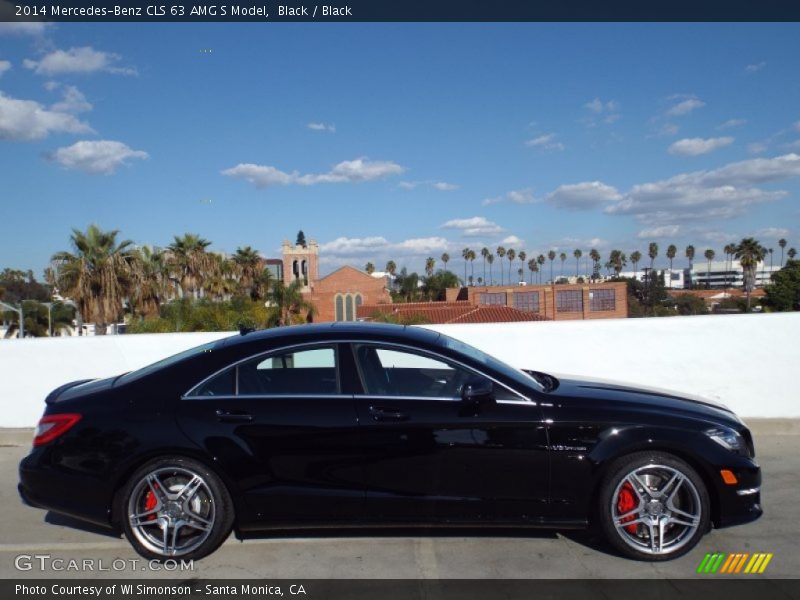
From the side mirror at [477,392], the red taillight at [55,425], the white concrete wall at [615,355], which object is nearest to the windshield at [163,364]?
the red taillight at [55,425]

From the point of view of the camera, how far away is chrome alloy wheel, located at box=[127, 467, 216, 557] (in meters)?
4.05

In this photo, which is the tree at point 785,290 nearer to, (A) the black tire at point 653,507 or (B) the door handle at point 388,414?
(A) the black tire at point 653,507

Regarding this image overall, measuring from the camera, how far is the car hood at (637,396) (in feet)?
13.8

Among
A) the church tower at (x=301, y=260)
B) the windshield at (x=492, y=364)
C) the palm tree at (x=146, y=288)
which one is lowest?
the windshield at (x=492, y=364)

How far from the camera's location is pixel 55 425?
4.17 metres

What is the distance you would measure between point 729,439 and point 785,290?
47362 millimetres

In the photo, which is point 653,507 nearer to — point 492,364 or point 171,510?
point 492,364

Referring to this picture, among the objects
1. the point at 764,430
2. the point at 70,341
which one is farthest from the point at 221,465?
the point at 764,430

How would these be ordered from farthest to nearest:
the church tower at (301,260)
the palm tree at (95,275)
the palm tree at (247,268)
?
the church tower at (301,260) < the palm tree at (247,268) < the palm tree at (95,275)

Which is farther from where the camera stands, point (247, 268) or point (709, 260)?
point (709, 260)

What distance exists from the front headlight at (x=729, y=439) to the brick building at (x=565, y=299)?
2638 inches

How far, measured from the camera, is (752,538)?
4379 mm

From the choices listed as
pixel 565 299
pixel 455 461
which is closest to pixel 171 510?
pixel 455 461
